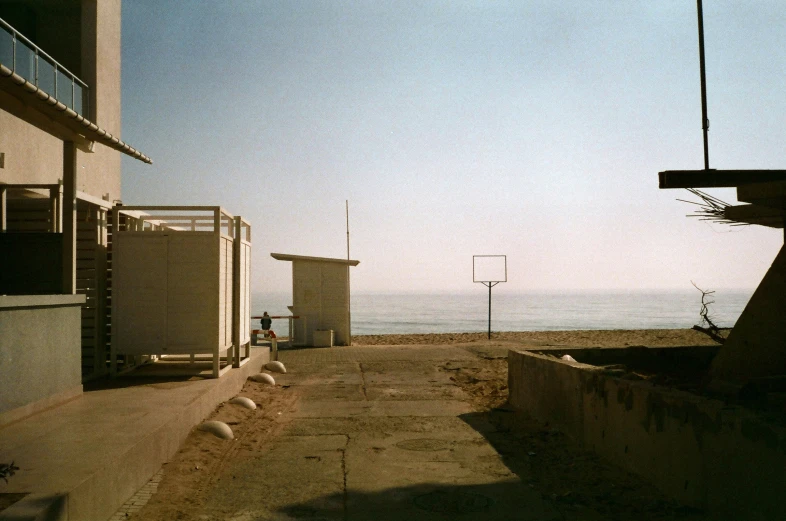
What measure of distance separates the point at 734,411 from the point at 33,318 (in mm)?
6438

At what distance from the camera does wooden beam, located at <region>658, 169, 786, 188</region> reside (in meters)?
6.09

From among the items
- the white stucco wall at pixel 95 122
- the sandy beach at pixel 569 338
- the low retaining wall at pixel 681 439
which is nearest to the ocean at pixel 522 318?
the sandy beach at pixel 569 338

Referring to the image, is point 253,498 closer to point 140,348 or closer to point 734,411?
point 734,411

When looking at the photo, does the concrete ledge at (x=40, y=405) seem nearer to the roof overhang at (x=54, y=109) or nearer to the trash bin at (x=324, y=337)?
the roof overhang at (x=54, y=109)

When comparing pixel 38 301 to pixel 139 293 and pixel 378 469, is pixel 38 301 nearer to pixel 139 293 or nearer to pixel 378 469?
pixel 139 293

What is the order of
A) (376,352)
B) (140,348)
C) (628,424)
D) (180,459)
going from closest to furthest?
(628,424), (180,459), (140,348), (376,352)

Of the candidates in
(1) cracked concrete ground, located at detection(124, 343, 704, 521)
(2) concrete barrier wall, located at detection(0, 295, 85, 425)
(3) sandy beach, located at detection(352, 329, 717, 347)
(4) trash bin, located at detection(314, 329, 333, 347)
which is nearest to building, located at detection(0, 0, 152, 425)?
(2) concrete barrier wall, located at detection(0, 295, 85, 425)

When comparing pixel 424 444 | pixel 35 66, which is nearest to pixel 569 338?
pixel 424 444

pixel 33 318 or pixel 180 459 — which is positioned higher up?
pixel 33 318

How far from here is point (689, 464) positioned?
A: 189 inches

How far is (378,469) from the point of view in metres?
6.27

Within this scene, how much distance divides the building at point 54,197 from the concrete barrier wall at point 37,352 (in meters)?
0.01

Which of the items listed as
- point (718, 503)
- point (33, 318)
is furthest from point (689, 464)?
point (33, 318)

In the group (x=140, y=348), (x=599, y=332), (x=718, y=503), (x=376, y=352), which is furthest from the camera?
(x=599, y=332)
